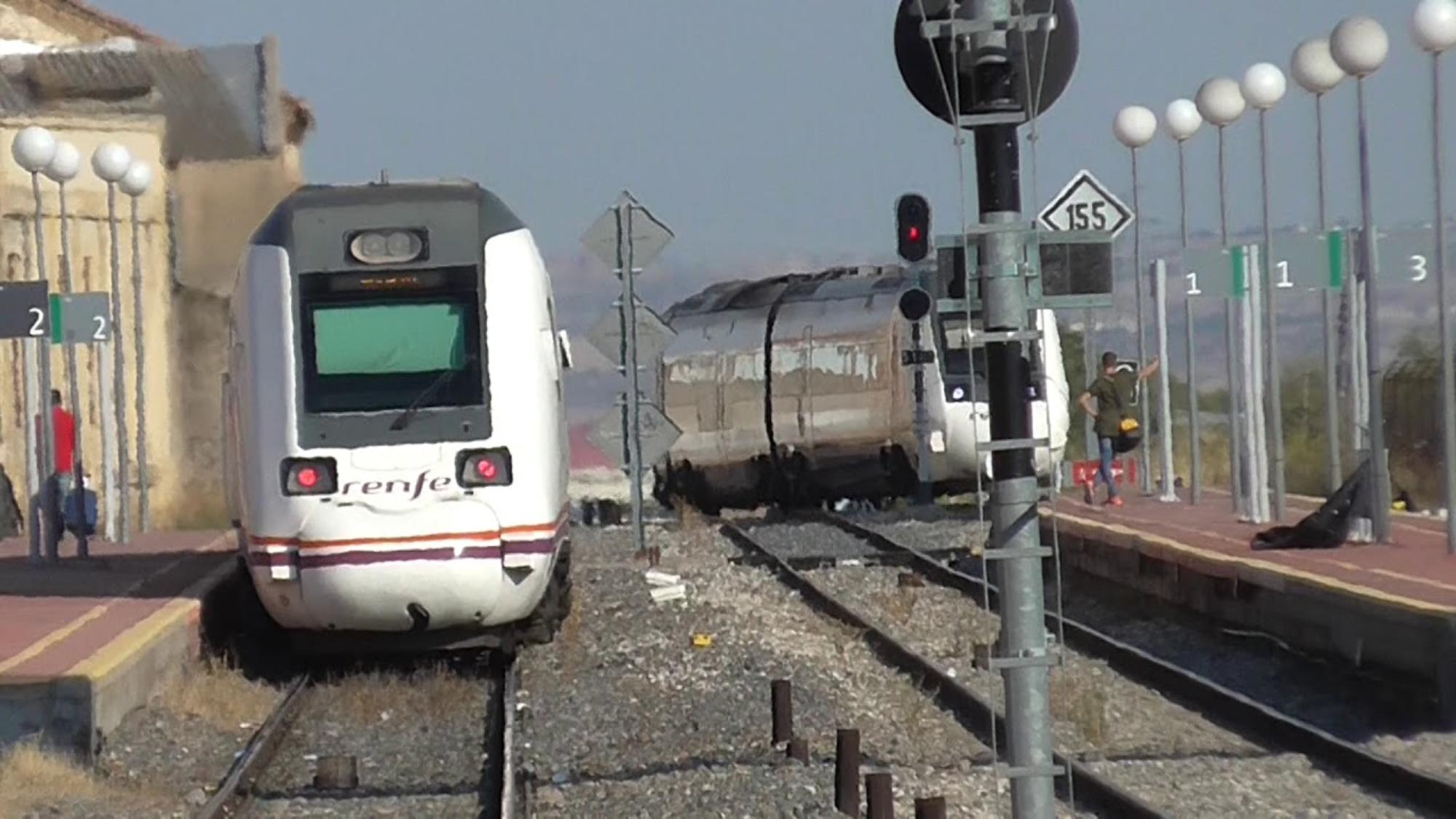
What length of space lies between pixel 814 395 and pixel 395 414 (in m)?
18.9

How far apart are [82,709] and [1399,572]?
8.78 m

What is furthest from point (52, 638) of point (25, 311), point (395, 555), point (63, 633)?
point (25, 311)

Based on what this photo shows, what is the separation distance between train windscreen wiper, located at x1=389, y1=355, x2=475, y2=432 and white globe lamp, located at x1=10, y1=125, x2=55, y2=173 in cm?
994

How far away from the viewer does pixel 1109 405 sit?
2844 cm

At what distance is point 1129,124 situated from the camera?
28891 mm

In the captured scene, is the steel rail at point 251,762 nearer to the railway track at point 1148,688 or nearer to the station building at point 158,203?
the railway track at point 1148,688

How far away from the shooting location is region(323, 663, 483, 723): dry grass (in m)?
15.5

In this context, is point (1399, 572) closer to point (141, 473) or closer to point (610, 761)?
point (610, 761)

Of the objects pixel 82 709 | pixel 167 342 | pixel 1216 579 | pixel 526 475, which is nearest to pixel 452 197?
pixel 526 475

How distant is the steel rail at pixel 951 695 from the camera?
1136cm

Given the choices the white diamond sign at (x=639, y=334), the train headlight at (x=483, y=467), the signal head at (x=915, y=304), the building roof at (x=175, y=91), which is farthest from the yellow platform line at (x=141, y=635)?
the building roof at (x=175, y=91)

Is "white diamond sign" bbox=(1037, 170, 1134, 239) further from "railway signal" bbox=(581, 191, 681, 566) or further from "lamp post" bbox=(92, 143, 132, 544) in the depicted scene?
"lamp post" bbox=(92, 143, 132, 544)

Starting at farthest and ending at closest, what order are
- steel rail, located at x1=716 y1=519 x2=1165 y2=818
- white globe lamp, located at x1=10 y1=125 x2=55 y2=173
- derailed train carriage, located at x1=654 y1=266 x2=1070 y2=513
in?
derailed train carriage, located at x1=654 y1=266 x2=1070 y2=513 < white globe lamp, located at x1=10 y1=125 x2=55 y2=173 < steel rail, located at x1=716 y1=519 x2=1165 y2=818

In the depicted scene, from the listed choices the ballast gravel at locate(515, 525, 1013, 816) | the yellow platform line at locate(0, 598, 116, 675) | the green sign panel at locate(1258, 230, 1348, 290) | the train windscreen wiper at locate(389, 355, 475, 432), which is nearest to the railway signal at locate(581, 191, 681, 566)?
the ballast gravel at locate(515, 525, 1013, 816)
